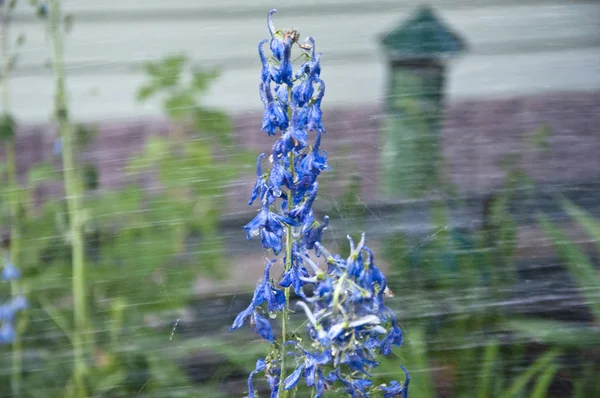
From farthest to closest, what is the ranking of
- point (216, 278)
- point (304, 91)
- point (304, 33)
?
point (304, 33), point (216, 278), point (304, 91)

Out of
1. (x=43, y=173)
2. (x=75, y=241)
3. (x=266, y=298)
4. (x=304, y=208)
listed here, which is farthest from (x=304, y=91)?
(x=43, y=173)

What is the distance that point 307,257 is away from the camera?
2.74 ft

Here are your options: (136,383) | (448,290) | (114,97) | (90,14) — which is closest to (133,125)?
(114,97)

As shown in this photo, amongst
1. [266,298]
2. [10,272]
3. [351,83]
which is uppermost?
[351,83]

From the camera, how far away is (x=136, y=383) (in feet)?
4.96

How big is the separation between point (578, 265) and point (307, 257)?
0.91 metres

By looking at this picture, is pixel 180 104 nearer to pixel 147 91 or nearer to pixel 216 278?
pixel 147 91

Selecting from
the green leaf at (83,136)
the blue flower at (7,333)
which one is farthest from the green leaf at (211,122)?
→ the blue flower at (7,333)

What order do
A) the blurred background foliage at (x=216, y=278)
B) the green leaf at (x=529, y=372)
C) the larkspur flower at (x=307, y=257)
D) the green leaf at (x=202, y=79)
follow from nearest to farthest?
1. the larkspur flower at (x=307, y=257)
2. the green leaf at (x=529, y=372)
3. the blurred background foliage at (x=216, y=278)
4. the green leaf at (x=202, y=79)

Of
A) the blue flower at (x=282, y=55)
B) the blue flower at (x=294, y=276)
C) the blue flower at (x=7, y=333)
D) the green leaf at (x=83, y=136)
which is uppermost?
the blue flower at (x=282, y=55)

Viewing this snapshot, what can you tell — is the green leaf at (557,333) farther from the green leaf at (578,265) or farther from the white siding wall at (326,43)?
the white siding wall at (326,43)

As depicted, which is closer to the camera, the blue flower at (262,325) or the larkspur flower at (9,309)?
the blue flower at (262,325)

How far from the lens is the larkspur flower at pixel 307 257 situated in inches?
30.1

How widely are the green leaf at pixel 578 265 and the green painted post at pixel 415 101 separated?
1.08 ft
